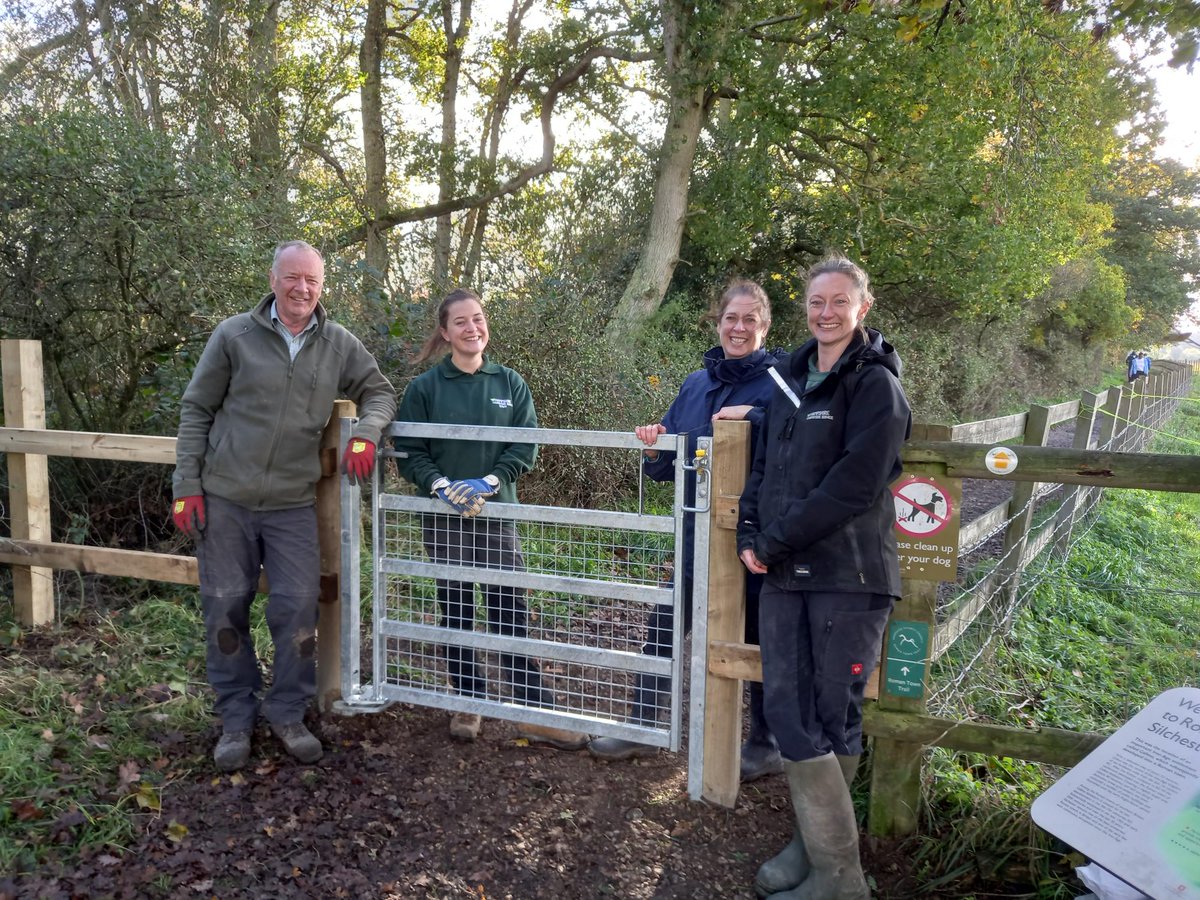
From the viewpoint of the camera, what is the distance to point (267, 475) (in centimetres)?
356

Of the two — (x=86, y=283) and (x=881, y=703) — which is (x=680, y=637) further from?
(x=86, y=283)

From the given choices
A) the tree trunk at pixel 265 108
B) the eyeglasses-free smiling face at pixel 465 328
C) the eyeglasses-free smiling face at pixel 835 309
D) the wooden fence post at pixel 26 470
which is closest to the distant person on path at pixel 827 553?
the eyeglasses-free smiling face at pixel 835 309

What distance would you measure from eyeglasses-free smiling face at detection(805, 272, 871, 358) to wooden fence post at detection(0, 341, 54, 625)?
4.63 m

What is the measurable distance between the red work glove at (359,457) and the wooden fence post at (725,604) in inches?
60.0

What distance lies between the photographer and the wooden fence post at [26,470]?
481 centimetres

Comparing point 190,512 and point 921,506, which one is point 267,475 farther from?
point 921,506

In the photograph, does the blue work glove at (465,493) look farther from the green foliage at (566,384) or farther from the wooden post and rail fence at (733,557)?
the green foliage at (566,384)

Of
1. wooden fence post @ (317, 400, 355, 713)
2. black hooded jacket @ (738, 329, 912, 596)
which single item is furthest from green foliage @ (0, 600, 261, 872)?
black hooded jacket @ (738, 329, 912, 596)

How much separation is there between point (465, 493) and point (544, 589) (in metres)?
0.56

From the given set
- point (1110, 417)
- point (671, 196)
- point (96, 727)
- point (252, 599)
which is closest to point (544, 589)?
point (252, 599)

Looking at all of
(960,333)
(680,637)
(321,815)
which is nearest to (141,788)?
(321,815)

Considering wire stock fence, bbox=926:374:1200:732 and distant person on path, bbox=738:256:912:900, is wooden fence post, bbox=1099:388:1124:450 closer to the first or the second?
wire stock fence, bbox=926:374:1200:732

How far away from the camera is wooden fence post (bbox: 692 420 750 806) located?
3.14 m

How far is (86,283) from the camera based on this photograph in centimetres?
560
